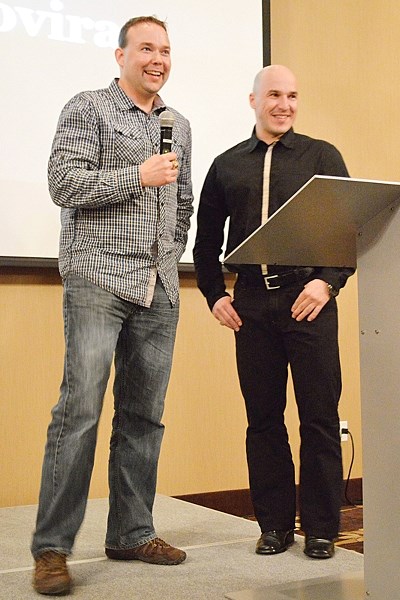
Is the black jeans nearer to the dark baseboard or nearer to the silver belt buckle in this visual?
the silver belt buckle

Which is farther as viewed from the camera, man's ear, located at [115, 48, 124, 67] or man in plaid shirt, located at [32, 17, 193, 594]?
man's ear, located at [115, 48, 124, 67]

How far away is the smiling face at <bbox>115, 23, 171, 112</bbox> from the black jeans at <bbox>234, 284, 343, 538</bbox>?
0.70 metres

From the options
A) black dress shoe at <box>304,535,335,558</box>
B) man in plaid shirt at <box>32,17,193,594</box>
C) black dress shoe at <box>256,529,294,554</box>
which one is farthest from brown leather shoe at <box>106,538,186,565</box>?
black dress shoe at <box>304,535,335,558</box>

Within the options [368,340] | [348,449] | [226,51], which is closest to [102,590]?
[368,340]

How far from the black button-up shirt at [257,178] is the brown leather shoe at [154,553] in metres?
0.79

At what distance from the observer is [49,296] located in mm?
3537

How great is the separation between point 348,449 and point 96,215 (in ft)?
7.39

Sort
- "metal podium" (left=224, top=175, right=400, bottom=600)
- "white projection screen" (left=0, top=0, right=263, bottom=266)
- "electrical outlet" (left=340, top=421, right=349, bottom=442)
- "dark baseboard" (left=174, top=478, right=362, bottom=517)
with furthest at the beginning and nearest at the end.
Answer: "electrical outlet" (left=340, top=421, right=349, bottom=442)
"dark baseboard" (left=174, top=478, right=362, bottom=517)
"white projection screen" (left=0, top=0, right=263, bottom=266)
"metal podium" (left=224, top=175, right=400, bottom=600)

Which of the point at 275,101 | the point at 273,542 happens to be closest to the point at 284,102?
the point at 275,101

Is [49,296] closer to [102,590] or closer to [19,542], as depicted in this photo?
[19,542]

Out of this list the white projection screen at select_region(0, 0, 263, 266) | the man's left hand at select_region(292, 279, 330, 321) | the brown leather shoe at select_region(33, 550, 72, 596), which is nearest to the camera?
the brown leather shoe at select_region(33, 550, 72, 596)

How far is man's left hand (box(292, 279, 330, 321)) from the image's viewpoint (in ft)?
8.36

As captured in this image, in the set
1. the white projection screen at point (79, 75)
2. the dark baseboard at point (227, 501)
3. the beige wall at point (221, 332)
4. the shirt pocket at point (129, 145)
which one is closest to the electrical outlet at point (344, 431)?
the beige wall at point (221, 332)

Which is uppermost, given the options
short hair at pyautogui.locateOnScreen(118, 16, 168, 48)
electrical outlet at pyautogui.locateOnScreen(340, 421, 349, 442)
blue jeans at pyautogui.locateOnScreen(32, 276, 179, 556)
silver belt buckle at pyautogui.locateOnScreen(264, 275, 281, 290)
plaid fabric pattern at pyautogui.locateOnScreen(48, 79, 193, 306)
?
short hair at pyautogui.locateOnScreen(118, 16, 168, 48)
